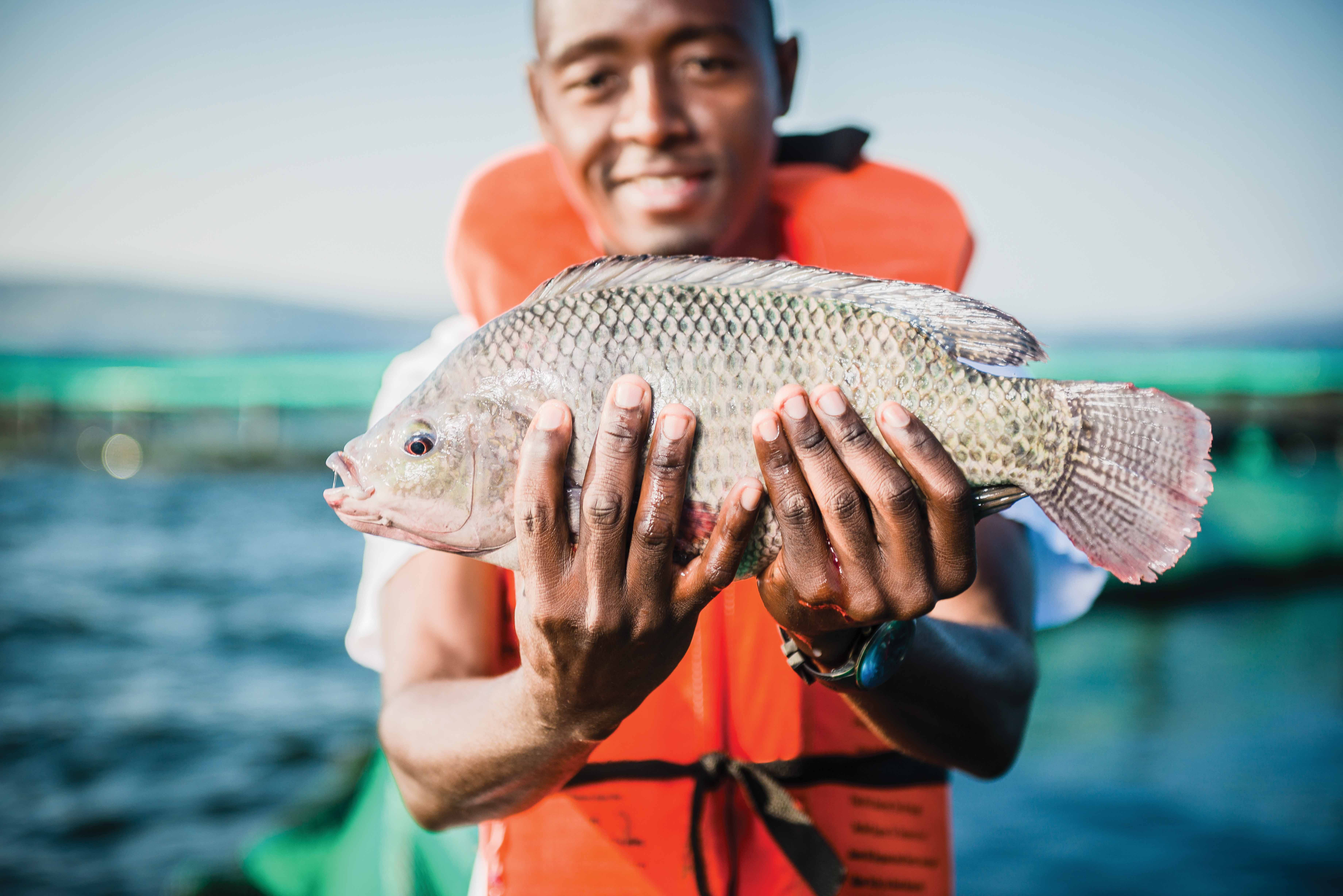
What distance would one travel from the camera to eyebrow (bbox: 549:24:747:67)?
8.47 ft

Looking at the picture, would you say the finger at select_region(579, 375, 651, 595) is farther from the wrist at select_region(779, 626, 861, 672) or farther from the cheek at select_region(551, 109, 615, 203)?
the cheek at select_region(551, 109, 615, 203)

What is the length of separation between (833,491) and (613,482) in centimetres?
48

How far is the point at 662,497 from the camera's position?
6.02ft

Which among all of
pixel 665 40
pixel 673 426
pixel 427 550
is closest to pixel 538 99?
pixel 665 40

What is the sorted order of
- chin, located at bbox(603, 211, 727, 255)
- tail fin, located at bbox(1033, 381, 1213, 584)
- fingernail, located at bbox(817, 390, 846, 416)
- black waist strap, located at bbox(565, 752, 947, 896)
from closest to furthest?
fingernail, located at bbox(817, 390, 846, 416) < tail fin, located at bbox(1033, 381, 1213, 584) < black waist strap, located at bbox(565, 752, 947, 896) < chin, located at bbox(603, 211, 727, 255)

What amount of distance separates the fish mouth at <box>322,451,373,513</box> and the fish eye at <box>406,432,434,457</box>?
0.46ft

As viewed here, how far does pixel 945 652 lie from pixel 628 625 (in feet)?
3.28

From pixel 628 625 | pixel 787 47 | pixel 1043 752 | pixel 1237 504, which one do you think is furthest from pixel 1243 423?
pixel 628 625

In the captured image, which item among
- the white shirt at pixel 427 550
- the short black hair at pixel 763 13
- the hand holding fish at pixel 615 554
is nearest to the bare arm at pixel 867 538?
the hand holding fish at pixel 615 554

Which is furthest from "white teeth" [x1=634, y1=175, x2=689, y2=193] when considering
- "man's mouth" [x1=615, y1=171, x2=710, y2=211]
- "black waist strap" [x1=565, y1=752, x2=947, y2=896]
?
"black waist strap" [x1=565, y1=752, x2=947, y2=896]

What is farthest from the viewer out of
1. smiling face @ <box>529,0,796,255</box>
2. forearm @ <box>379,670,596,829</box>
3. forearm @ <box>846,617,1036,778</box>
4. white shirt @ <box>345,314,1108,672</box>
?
white shirt @ <box>345,314,1108,672</box>

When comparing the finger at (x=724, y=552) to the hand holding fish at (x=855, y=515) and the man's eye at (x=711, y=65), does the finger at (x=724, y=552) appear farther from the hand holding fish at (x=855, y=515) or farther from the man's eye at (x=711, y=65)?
the man's eye at (x=711, y=65)

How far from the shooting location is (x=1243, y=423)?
1972cm

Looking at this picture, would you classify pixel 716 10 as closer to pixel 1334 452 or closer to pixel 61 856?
pixel 61 856
